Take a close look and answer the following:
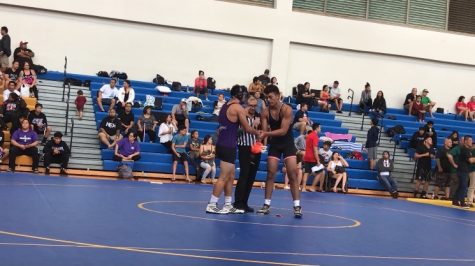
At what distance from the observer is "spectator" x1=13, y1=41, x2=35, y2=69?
76.0 feet

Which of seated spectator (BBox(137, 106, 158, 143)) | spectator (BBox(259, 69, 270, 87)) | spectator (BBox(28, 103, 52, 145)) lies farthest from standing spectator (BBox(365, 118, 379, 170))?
spectator (BBox(28, 103, 52, 145))

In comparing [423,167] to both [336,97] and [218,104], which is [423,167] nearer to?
[336,97]

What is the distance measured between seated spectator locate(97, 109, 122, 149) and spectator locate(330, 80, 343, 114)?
32.5ft

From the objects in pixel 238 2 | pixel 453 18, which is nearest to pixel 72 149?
pixel 238 2

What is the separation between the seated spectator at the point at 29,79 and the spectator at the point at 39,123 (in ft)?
7.16

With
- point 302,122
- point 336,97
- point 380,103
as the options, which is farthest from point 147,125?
point 380,103

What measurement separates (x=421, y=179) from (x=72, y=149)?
10.3 meters

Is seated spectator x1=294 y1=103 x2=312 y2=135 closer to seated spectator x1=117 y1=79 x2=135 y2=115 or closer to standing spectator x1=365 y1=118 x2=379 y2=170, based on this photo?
standing spectator x1=365 y1=118 x2=379 y2=170

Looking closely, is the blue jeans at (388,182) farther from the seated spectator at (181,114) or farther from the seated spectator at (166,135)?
the seated spectator at (166,135)

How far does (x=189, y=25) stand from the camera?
26.2m

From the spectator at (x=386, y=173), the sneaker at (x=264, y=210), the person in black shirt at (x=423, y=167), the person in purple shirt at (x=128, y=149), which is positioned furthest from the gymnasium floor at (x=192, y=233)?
the person in black shirt at (x=423, y=167)

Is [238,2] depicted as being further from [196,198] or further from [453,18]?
[196,198]

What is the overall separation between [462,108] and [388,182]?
360 inches

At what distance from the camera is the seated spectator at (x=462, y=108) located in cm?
2953
